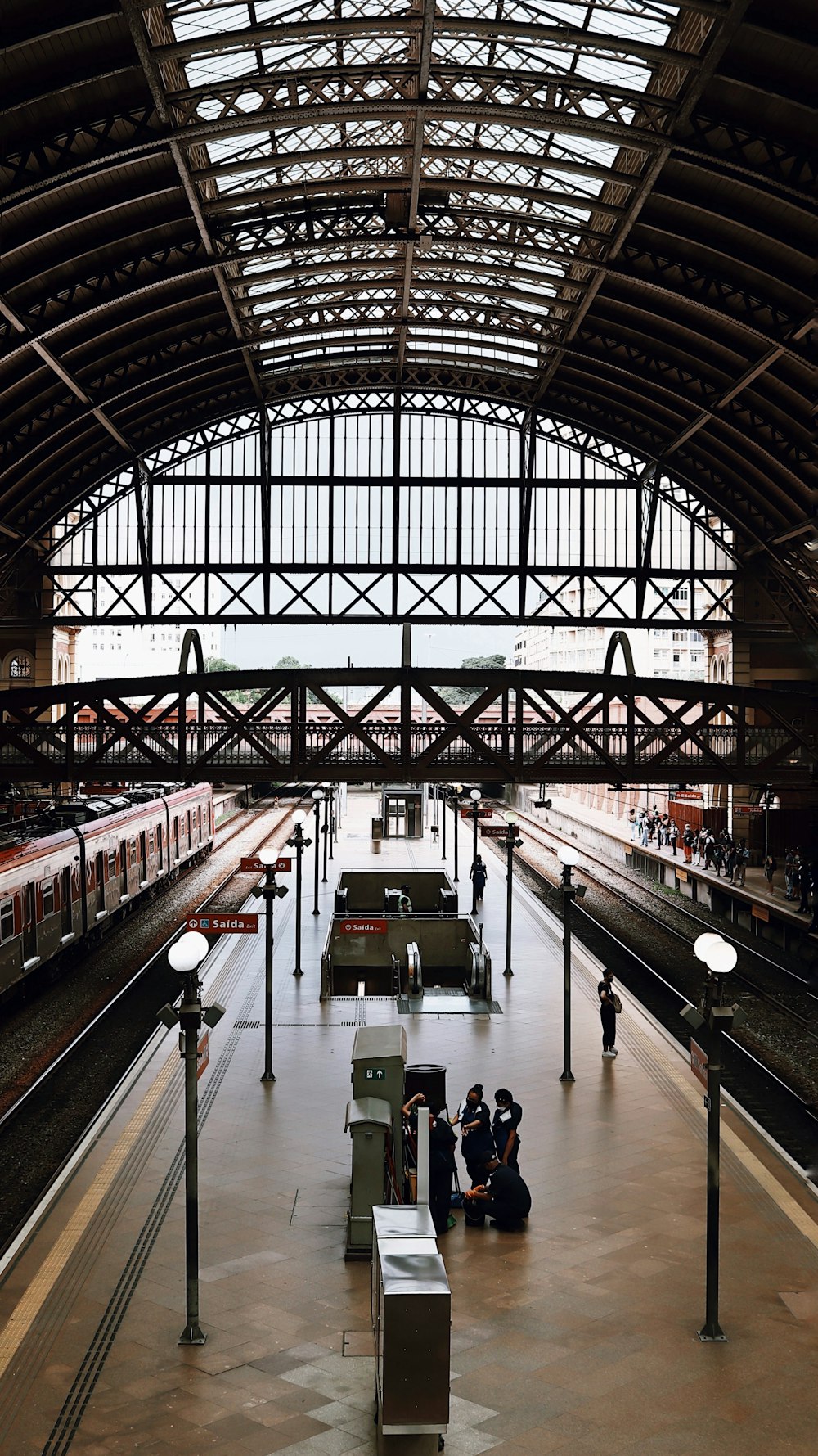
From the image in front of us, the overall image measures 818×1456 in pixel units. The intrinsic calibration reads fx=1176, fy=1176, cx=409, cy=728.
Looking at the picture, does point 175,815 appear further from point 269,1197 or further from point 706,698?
point 269,1197

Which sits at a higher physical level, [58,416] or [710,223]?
[710,223]

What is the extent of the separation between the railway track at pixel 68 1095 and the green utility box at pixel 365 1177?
330cm

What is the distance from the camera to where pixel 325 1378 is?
8562mm

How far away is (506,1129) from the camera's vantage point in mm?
11977

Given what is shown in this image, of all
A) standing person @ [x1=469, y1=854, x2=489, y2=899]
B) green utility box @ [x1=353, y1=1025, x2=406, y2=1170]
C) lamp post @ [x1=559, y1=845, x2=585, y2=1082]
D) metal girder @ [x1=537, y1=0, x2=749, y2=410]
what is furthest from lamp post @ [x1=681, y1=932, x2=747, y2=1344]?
standing person @ [x1=469, y1=854, x2=489, y2=899]

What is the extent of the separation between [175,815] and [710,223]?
2317 cm

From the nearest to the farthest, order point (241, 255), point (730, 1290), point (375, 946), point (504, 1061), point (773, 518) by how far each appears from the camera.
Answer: point (730, 1290), point (504, 1061), point (241, 255), point (375, 946), point (773, 518)

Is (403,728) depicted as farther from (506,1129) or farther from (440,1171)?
(440,1171)

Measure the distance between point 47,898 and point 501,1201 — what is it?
1336cm

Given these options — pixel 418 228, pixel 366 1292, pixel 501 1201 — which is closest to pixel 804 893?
pixel 418 228

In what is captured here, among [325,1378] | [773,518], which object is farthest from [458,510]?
[325,1378]

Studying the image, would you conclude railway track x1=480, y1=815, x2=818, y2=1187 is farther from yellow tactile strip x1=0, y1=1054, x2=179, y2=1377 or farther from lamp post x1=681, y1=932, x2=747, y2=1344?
yellow tactile strip x1=0, y1=1054, x2=179, y2=1377

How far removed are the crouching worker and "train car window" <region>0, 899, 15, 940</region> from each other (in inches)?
411

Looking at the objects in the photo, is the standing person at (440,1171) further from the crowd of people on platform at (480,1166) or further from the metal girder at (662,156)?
the metal girder at (662,156)
